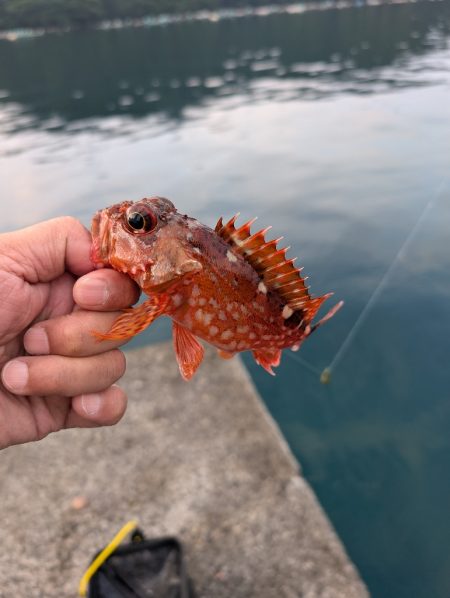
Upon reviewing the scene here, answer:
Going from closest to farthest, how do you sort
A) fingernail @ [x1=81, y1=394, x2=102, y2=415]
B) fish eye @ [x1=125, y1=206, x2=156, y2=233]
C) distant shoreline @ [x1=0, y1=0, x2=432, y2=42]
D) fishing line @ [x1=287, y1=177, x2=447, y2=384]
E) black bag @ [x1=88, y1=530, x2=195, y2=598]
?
fish eye @ [x1=125, y1=206, x2=156, y2=233] < fingernail @ [x1=81, y1=394, x2=102, y2=415] < black bag @ [x1=88, y1=530, x2=195, y2=598] < fishing line @ [x1=287, y1=177, x2=447, y2=384] < distant shoreline @ [x1=0, y1=0, x2=432, y2=42]

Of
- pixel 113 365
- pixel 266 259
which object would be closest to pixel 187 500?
pixel 113 365

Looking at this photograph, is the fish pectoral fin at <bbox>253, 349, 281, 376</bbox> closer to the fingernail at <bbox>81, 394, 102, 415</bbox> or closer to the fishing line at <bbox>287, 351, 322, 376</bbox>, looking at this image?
the fingernail at <bbox>81, 394, 102, 415</bbox>

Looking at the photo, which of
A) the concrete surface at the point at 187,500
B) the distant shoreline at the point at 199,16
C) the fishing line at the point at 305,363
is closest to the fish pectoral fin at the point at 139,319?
the concrete surface at the point at 187,500

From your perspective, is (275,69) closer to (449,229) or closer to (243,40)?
(243,40)

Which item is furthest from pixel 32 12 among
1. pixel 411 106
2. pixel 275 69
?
pixel 411 106

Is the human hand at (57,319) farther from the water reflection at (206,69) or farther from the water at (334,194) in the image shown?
the water reflection at (206,69)

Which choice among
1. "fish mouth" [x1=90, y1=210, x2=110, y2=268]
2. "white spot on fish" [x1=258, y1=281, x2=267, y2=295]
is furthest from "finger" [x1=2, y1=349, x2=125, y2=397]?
"white spot on fish" [x1=258, y1=281, x2=267, y2=295]
